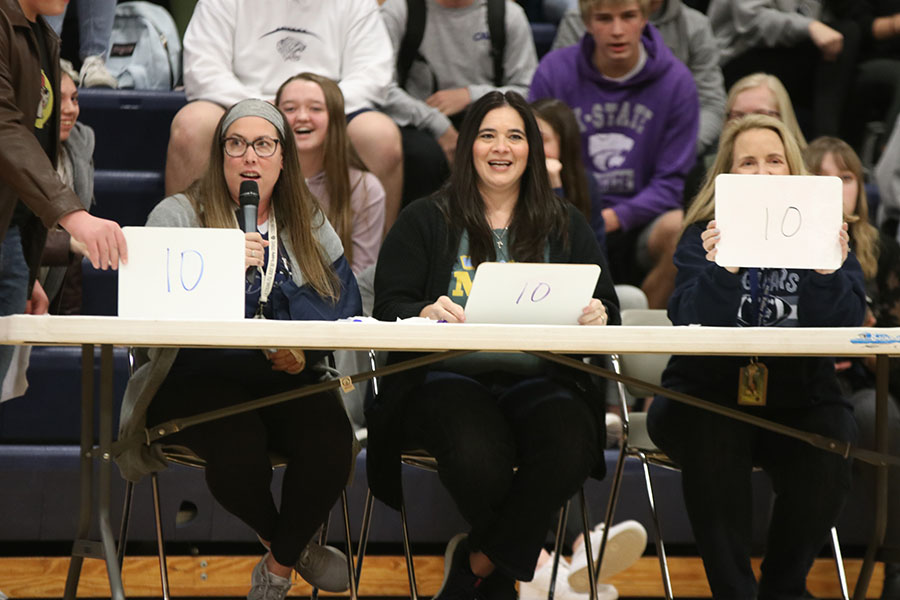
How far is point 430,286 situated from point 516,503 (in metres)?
0.54

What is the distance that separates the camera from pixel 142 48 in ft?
13.1

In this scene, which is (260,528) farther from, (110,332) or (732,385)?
(732,385)

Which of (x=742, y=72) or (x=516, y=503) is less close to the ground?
(x=742, y=72)

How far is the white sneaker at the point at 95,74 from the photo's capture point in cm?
387

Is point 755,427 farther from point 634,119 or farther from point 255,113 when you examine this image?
point 634,119

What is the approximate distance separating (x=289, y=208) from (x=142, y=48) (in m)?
1.93

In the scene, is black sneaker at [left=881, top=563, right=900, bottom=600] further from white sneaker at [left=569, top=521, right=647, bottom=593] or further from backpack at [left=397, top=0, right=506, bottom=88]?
backpack at [left=397, top=0, right=506, bottom=88]

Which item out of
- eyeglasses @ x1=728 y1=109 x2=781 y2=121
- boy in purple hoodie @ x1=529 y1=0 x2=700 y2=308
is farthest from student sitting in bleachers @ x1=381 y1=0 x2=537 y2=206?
eyeglasses @ x1=728 y1=109 x2=781 y2=121

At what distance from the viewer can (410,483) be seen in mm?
2955

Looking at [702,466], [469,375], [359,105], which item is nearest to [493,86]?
[359,105]

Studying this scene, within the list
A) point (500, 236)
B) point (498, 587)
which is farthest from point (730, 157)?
point (498, 587)

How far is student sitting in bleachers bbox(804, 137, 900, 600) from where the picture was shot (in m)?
2.71

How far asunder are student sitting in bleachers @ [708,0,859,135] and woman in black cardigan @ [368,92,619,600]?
2213mm

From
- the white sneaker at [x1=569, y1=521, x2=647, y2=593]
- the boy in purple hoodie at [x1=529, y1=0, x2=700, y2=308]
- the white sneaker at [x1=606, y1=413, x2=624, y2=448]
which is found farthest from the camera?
the boy in purple hoodie at [x1=529, y1=0, x2=700, y2=308]
